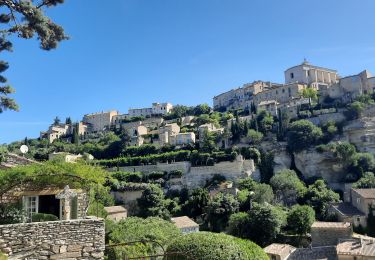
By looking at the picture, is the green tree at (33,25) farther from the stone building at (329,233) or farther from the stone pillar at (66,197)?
the stone building at (329,233)

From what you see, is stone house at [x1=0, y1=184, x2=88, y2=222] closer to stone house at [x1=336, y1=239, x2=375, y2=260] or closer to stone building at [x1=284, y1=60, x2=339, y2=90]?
stone house at [x1=336, y1=239, x2=375, y2=260]

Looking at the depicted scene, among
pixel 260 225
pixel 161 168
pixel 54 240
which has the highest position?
pixel 161 168

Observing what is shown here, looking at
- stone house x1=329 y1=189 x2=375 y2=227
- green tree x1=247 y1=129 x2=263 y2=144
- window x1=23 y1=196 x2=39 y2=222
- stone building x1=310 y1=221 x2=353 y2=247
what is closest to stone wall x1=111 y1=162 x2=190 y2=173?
green tree x1=247 y1=129 x2=263 y2=144

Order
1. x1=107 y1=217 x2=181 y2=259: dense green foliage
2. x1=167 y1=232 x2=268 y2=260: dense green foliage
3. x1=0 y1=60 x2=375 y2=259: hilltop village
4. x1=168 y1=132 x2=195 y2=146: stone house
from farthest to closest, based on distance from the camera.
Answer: x1=168 y1=132 x2=195 y2=146: stone house < x1=107 y1=217 x2=181 y2=259: dense green foliage < x1=167 y1=232 x2=268 y2=260: dense green foliage < x1=0 y1=60 x2=375 y2=259: hilltop village

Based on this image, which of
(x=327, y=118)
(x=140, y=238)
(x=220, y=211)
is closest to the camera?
(x=140, y=238)

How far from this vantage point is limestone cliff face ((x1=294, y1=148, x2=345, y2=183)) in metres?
65.8

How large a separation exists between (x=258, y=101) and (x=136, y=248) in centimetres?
9050

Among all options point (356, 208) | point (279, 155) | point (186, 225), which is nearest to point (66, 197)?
point (186, 225)

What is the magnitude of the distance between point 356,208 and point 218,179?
90.2 ft

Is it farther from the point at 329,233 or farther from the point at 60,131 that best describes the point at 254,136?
the point at 60,131

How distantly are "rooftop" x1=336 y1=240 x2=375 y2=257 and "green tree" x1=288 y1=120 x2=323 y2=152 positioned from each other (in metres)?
42.2

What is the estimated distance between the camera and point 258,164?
7031cm

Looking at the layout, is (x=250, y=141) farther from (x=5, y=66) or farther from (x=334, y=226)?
(x=5, y=66)

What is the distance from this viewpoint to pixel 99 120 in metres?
121
